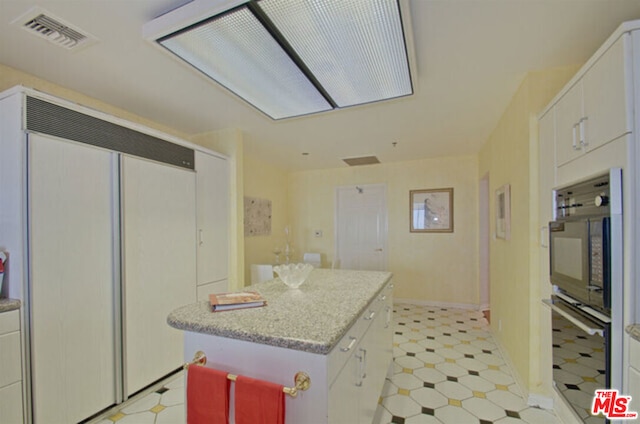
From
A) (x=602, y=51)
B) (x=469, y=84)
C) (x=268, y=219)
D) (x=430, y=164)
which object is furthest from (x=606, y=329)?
(x=268, y=219)

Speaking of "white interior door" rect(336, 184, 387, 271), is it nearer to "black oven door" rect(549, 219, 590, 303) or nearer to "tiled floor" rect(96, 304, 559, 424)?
"tiled floor" rect(96, 304, 559, 424)

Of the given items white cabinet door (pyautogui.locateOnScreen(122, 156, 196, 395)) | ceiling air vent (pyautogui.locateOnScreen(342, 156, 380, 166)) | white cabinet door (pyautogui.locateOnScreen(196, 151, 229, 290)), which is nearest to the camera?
white cabinet door (pyautogui.locateOnScreen(122, 156, 196, 395))

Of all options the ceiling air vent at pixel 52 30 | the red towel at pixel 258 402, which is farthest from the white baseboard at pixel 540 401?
the ceiling air vent at pixel 52 30

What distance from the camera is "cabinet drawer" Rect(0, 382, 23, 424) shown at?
4.87 ft

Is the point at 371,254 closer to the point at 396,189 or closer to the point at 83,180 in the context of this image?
the point at 396,189

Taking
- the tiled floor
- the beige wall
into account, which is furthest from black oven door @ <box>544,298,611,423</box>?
the tiled floor

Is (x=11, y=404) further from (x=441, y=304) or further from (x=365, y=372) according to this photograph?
(x=441, y=304)

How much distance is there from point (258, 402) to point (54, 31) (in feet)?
6.98

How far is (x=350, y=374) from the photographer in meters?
1.32

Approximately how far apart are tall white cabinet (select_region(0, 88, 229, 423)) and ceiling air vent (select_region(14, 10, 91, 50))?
327mm

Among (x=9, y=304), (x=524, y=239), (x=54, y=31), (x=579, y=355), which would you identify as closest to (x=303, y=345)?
(x=579, y=355)

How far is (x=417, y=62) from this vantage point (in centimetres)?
192

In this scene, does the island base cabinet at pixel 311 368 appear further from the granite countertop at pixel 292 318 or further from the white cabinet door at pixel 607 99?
the white cabinet door at pixel 607 99

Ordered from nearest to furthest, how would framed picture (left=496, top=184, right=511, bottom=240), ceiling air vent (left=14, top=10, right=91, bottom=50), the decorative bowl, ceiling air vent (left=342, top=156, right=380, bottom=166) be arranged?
ceiling air vent (left=14, top=10, right=91, bottom=50) → the decorative bowl → framed picture (left=496, top=184, right=511, bottom=240) → ceiling air vent (left=342, top=156, right=380, bottom=166)
